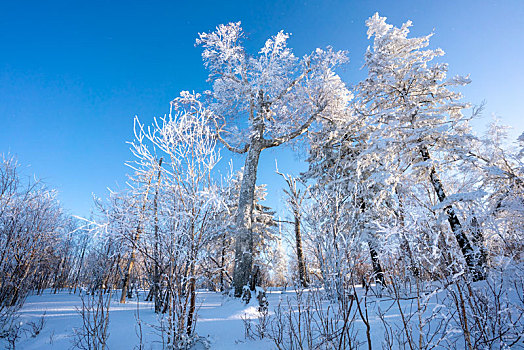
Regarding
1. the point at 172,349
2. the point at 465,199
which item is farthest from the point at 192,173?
the point at 465,199

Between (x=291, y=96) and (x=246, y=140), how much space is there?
312 centimetres

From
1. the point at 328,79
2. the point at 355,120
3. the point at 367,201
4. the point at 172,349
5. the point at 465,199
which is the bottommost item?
the point at 172,349

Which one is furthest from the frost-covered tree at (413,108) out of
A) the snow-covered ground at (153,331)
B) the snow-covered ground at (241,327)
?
the snow-covered ground at (153,331)

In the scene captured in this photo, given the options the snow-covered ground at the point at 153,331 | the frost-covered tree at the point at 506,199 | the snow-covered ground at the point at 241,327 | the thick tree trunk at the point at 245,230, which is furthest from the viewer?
the thick tree trunk at the point at 245,230

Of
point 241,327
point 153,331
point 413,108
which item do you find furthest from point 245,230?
point 413,108

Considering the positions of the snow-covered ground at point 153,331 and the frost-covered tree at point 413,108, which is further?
the frost-covered tree at point 413,108

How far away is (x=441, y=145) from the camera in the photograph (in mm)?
7645

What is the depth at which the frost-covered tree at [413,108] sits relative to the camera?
24.6 feet

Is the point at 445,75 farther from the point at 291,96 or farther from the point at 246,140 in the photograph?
the point at 246,140

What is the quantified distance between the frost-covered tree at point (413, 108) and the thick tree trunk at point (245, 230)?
449 cm

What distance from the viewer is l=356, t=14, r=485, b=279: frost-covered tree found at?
7.49 m

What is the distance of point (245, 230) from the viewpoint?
289 inches

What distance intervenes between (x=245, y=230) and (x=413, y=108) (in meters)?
7.14

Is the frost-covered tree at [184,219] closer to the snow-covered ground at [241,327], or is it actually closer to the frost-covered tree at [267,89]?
the snow-covered ground at [241,327]
